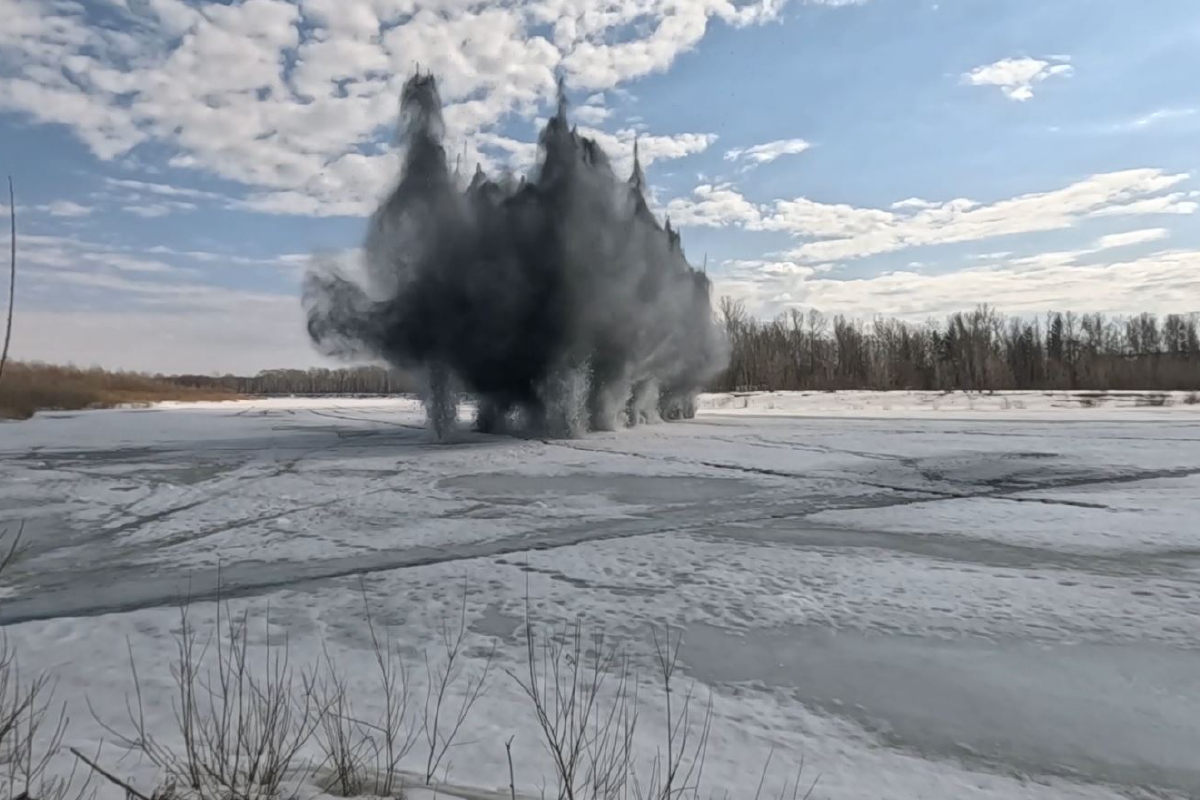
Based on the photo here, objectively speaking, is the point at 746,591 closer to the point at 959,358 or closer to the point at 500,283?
the point at 500,283

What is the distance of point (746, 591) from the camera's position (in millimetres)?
4785

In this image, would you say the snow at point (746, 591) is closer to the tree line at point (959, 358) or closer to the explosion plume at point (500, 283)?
the explosion plume at point (500, 283)

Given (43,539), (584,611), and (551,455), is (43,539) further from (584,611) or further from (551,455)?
(551,455)

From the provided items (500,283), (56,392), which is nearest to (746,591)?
(500,283)

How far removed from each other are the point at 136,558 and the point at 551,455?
7227 millimetres

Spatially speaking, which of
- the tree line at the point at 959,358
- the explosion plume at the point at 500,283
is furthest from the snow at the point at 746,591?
the tree line at the point at 959,358

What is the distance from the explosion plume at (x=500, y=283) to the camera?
1589 cm

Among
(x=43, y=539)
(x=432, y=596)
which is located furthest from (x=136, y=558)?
(x=432, y=596)

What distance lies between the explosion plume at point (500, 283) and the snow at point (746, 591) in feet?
19.0

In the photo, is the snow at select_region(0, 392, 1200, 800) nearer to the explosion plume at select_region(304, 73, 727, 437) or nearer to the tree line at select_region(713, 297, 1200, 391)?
the explosion plume at select_region(304, 73, 727, 437)

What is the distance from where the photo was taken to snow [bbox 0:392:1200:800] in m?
2.89

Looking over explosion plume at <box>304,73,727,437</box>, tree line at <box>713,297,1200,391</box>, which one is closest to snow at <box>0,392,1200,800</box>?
explosion plume at <box>304,73,727,437</box>

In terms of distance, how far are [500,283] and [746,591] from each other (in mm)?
11959

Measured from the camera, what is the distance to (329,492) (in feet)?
29.5
